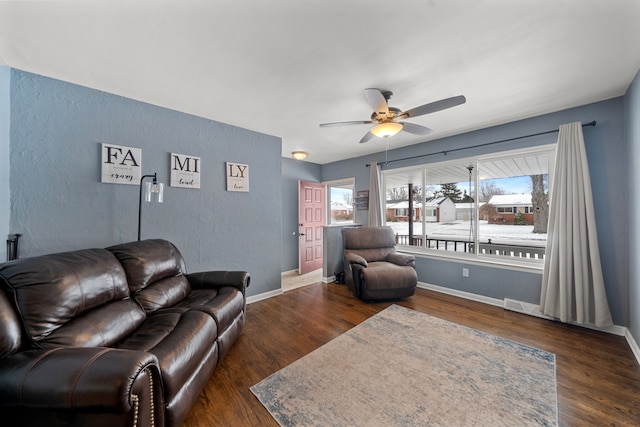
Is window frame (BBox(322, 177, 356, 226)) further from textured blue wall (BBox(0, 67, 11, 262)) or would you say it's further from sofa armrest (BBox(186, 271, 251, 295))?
textured blue wall (BBox(0, 67, 11, 262))

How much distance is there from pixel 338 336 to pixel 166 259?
6.16 ft

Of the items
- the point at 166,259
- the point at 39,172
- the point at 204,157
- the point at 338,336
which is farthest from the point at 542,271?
the point at 39,172

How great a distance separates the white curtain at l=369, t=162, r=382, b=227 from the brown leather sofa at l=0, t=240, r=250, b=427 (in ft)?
9.98

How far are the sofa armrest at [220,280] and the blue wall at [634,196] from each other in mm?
3604

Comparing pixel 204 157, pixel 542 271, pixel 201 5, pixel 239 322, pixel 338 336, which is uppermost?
pixel 201 5

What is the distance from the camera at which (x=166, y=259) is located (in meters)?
2.24

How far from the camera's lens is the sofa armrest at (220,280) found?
238cm

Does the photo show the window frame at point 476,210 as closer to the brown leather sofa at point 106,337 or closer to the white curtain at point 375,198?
the white curtain at point 375,198

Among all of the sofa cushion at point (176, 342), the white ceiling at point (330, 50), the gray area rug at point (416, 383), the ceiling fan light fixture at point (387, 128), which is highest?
the white ceiling at point (330, 50)

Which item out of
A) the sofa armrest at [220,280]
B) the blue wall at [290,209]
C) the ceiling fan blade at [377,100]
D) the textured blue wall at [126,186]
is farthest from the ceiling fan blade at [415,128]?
the blue wall at [290,209]

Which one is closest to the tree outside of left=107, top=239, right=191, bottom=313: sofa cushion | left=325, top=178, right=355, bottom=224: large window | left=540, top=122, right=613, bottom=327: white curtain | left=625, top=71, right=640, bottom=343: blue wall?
left=540, top=122, right=613, bottom=327: white curtain

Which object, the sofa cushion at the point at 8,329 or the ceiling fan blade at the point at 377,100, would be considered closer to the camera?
the sofa cushion at the point at 8,329

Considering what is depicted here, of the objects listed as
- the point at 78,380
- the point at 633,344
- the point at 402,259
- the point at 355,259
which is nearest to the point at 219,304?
the point at 78,380

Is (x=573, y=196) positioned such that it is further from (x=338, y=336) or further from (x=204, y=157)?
(x=204, y=157)
